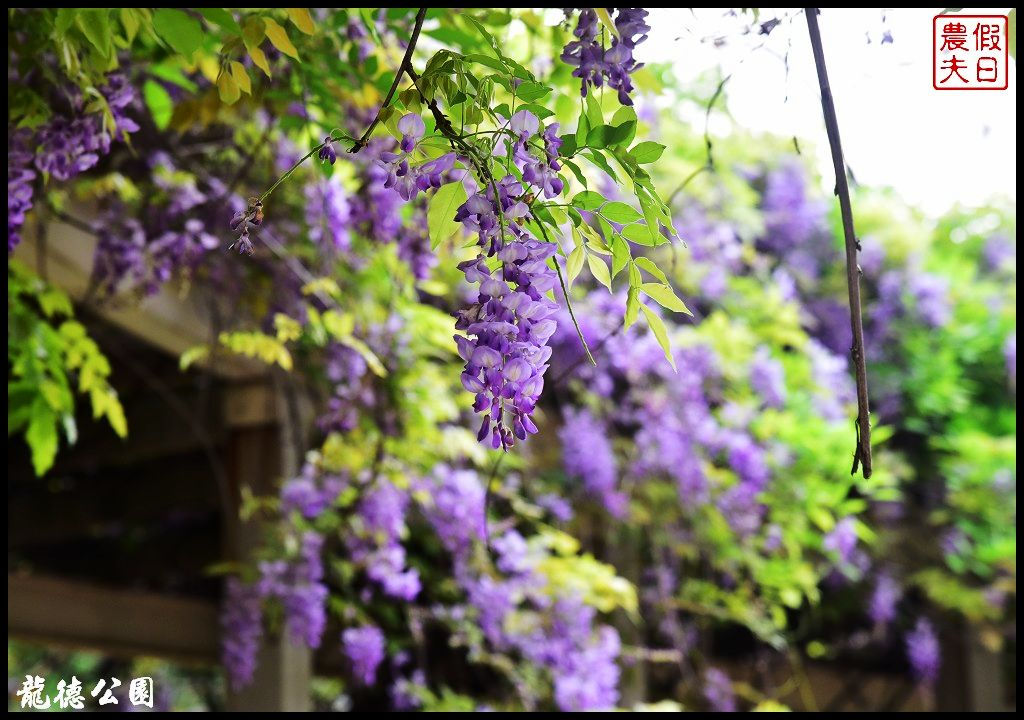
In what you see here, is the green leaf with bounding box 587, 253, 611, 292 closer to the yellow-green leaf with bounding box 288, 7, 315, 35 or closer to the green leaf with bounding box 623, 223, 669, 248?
the green leaf with bounding box 623, 223, 669, 248

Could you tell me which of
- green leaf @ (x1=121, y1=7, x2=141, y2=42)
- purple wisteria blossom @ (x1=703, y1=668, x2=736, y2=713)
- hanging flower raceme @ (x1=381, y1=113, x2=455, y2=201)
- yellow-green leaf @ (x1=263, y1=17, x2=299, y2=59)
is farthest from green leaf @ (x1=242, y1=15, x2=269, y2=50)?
purple wisteria blossom @ (x1=703, y1=668, x2=736, y2=713)

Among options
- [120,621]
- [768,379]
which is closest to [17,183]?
[120,621]

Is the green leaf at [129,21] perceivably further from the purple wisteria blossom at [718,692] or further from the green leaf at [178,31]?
the purple wisteria blossom at [718,692]

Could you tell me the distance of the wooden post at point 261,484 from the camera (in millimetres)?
2650

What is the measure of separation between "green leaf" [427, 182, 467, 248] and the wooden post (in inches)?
74.4

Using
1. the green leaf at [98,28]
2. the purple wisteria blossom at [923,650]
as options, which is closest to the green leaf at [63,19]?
the green leaf at [98,28]

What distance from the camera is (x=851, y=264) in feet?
2.68

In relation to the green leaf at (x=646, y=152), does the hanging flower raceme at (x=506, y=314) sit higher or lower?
lower

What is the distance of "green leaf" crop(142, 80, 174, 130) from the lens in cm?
183

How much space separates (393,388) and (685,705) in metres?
2.02

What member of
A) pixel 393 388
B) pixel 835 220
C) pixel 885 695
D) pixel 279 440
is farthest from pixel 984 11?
pixel 885 695

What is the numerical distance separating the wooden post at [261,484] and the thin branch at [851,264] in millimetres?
2015

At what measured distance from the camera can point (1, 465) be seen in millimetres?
1734

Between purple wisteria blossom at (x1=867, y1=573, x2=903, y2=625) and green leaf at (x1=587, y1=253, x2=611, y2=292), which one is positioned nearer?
green leaf at (x1=587, y1=253, x2=611, y2=292)
